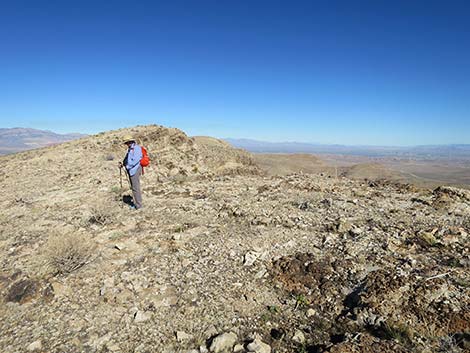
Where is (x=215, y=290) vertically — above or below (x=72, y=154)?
below

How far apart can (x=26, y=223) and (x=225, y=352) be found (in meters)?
8.00

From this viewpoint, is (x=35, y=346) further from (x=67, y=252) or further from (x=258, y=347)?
(x=258, y=347)

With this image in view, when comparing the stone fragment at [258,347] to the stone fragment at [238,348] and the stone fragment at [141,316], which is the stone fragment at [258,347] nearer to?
the stone fragment at [238,348]

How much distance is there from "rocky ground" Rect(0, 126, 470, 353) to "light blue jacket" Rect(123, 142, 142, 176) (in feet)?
4.26

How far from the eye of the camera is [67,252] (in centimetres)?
720

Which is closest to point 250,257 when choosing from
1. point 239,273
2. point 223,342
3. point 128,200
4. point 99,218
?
point 239,273

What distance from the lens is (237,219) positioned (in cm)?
920

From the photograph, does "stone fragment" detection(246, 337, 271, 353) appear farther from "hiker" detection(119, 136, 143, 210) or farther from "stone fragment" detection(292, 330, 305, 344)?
"hiker" detection(119, 136, 143, 210)

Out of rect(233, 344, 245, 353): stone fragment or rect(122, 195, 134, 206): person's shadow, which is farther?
rect(122, 195, 134, 206): person's shadow

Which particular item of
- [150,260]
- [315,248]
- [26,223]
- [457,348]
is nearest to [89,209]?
[26,223]

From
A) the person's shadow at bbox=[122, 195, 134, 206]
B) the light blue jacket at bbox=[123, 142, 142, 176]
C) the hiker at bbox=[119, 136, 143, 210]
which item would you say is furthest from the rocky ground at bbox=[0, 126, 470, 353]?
the light blue jacket at bbox=[123, 142, 142, 176]

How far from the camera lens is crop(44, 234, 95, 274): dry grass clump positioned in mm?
6668

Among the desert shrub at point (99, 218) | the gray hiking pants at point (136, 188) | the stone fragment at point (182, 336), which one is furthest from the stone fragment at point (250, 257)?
the gray hiking pants at point (136, 188)

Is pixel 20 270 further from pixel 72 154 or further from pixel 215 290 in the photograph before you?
pixel 72 154
